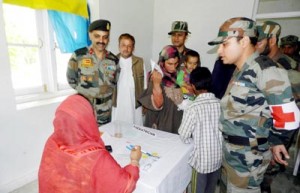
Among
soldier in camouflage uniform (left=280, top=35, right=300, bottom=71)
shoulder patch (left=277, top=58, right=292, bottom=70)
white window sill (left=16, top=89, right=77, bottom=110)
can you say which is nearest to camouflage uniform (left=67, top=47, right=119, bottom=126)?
white window sill (left=16, top=89, right=77, bottom=110)

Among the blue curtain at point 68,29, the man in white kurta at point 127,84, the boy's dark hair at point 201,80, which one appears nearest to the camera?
the boy's dark hair at point 201,80

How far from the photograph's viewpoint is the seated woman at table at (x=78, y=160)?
31.7 inches

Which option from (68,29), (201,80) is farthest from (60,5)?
(201,80)

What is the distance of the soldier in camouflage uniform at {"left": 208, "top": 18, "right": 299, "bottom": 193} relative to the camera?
1.05 m

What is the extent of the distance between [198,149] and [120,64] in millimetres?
1434

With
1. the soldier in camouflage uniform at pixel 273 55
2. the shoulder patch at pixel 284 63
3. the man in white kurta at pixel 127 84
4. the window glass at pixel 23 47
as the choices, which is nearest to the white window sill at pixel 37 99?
the window glass at pixel 23 47

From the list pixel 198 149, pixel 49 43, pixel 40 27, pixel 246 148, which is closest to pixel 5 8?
pixel 40 27

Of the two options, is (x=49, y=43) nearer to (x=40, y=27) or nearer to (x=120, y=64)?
(x=40, y=27)

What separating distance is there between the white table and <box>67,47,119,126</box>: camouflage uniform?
35cm

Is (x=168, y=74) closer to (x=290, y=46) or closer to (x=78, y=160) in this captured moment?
(x=78, y=160)

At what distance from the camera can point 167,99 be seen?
1838mm

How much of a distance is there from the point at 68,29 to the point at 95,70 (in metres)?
0.66

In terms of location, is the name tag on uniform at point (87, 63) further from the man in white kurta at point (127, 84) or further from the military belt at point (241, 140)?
the military belt at point (241, 140)

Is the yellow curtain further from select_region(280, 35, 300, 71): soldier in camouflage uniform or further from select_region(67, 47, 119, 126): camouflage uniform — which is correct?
select_region(280, 35, 300, 71): soldier in camouflage uniform
